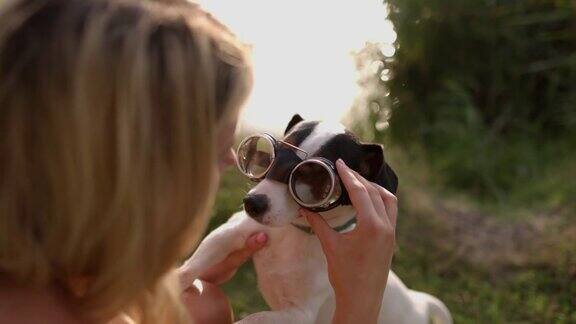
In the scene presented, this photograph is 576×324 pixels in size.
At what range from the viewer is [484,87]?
4.75 metres

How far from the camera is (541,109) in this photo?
479cm

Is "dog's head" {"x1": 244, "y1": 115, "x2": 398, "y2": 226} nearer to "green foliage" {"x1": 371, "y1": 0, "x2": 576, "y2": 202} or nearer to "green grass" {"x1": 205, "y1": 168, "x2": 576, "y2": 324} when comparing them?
"green grass" {"x1": 205, "y1": 168, "x2": 576, "y2": 324}

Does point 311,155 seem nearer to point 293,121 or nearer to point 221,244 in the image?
point 293,121

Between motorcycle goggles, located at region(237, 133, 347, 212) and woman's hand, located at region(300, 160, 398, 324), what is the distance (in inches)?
2.0

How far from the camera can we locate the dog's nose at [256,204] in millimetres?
1710

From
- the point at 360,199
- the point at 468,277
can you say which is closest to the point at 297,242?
the point at 360,199

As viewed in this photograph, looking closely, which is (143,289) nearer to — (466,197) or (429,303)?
(429,303)

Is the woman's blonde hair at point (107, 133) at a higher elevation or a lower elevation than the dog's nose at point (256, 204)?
higher

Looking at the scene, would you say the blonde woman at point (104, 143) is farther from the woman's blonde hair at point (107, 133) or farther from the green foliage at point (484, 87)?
the green foliage at point (484, 87)

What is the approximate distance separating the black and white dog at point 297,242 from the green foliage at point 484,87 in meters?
2.44

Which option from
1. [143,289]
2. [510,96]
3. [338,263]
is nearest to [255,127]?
[338,263]

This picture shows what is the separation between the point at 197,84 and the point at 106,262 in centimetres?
30

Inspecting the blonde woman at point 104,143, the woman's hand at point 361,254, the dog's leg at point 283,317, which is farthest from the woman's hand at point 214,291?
the blonde woman at point 104,143

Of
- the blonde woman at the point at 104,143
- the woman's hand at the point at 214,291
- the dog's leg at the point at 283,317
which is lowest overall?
the woman's hand at the point at 214,291
